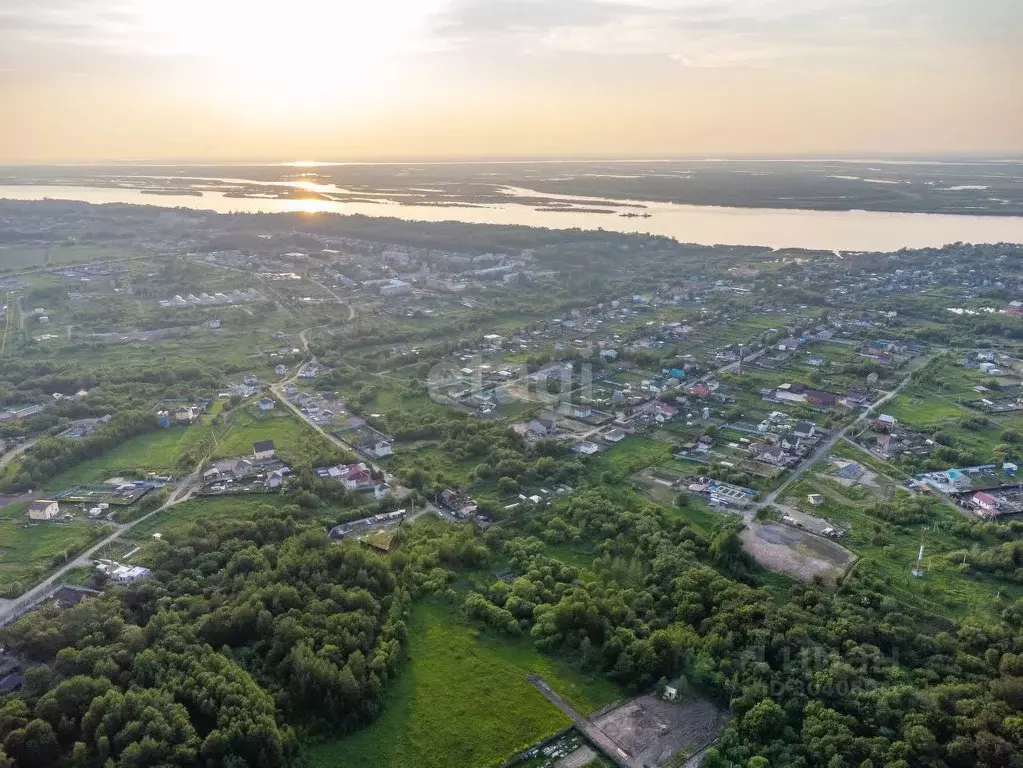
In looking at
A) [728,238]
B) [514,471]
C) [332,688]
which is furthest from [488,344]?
[728,238]

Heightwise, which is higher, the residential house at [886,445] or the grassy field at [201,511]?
the residential house at [886,445]

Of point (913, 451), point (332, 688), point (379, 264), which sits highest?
point (379, 264)

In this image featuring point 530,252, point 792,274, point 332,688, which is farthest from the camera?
point 530,252

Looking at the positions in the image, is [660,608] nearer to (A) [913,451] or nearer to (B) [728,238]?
(A) [913,451]

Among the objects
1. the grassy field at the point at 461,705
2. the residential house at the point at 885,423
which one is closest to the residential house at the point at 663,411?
the residential house at the point at 885,423

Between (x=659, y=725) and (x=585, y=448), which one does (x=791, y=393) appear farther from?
(x=659, y=725)

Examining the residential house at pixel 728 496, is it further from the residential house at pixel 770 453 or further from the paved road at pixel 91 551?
the paved road at pixel 91 551

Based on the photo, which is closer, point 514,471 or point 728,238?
point 514,471
